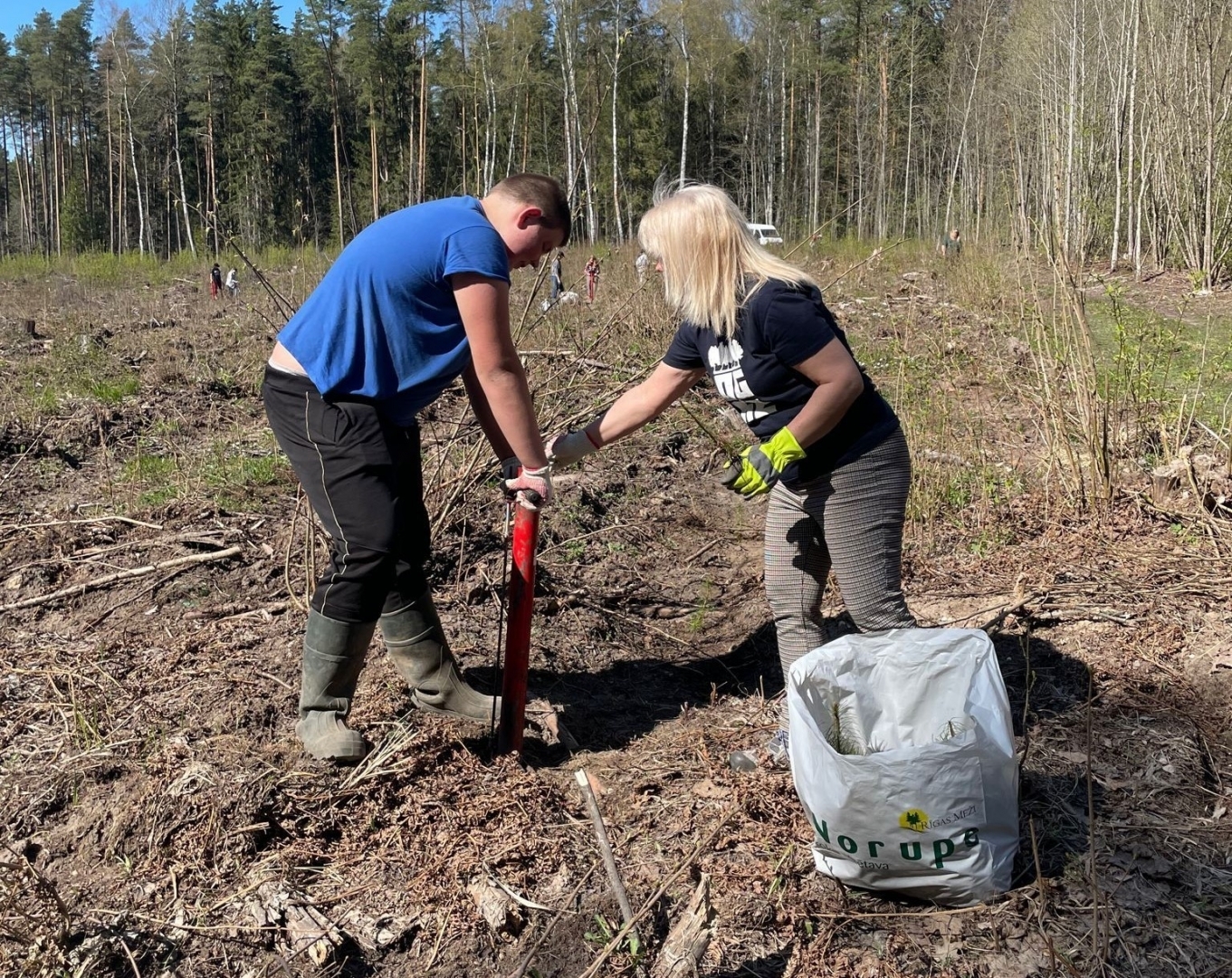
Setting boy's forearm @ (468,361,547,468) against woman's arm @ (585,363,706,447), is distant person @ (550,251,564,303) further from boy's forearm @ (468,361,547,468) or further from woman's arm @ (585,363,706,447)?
boy's forearm @ (468,361,547,468)

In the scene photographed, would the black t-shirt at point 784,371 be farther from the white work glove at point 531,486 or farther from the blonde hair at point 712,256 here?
the white work glove at point 531,486

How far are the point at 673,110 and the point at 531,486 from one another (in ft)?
111

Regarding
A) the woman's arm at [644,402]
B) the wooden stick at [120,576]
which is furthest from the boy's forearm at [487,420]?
the wooden stick at [120,576]

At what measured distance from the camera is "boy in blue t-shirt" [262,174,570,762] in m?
2.34

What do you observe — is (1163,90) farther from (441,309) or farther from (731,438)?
(441,309)

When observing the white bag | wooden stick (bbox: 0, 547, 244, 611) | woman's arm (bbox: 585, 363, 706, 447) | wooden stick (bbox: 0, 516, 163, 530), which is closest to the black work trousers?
woman's arm (bbox: 585, 363, 706, 447)

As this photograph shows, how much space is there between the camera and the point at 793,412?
238 centimetres

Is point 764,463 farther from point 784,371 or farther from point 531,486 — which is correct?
point 531,486

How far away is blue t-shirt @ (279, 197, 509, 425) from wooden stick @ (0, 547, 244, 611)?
5.83 ft

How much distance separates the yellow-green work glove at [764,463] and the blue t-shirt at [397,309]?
721mm

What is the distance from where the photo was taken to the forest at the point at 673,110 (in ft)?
47.0

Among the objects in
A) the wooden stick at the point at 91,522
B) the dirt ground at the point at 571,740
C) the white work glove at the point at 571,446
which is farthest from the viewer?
the wooden stick at the point at 91,522

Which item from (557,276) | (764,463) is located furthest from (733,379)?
(557,276)

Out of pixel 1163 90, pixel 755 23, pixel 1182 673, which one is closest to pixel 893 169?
pixel 755 23
